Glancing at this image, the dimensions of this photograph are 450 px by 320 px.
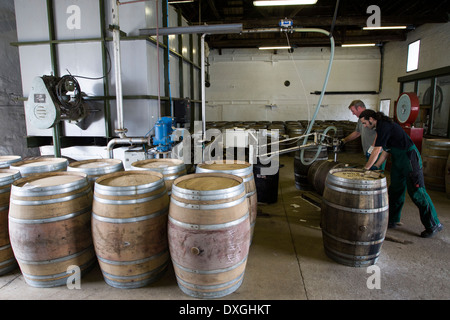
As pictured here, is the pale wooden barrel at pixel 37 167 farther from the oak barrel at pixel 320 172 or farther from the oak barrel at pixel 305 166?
the oak barrel at pixel 305 166

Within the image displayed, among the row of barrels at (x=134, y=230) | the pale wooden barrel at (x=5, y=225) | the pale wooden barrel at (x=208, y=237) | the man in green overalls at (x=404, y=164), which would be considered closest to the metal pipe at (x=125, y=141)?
the pale wooden barrel at (x=5, y=225)

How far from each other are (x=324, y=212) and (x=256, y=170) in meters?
1.73

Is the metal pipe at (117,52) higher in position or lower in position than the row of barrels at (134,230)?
higher

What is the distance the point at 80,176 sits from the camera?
2.67m

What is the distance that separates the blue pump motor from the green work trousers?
3.06 metres

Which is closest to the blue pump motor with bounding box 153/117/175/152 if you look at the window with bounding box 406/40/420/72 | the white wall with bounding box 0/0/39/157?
the white wall with bounding box 0/0/39/157

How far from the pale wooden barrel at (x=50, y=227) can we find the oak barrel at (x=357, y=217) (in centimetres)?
241

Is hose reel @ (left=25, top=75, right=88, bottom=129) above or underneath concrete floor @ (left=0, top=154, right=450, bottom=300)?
above

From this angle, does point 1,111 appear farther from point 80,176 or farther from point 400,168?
point 400,168

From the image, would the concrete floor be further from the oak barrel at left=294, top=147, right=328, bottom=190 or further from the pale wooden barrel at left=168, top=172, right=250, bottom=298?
the oak barrel at left=294, top=147, right=328, bottom=190

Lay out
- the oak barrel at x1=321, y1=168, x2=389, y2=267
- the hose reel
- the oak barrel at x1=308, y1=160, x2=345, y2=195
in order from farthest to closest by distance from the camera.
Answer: the oak barrel at x1=308, y1=160, x2=345, y2=195 → the hose reel → the oak barrel at x1=321, y1=168, x2=389, y2=267

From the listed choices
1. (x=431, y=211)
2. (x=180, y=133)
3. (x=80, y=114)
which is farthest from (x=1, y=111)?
(x=431, y=211)

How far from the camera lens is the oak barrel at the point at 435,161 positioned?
5.29 metres

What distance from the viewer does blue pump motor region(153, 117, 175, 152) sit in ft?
13.1
